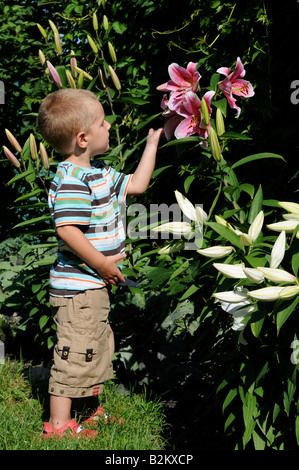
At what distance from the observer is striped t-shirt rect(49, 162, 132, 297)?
2.23 metres

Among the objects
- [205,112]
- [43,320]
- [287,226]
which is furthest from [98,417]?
[205,112]

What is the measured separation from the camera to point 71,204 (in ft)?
7.31

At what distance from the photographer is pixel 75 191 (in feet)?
7.36

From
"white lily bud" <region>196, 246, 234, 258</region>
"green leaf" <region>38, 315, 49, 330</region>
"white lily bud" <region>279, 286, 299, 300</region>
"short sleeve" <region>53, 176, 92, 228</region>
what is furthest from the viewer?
"green leaf" <region>38, 315, 49, 330</region>

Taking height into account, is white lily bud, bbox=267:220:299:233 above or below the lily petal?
above

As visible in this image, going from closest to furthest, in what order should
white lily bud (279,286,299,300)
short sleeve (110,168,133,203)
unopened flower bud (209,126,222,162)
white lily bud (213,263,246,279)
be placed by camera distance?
white lily bud (279,286,299,300)
white lily bud (213,263,246,279)
unopened flower bud (209,126,222,162)
short sleeve (110,168,133,203)

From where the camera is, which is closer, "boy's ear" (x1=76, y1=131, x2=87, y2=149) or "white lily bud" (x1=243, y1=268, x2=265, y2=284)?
"white lily bud" (x1=243, y1=268, x2=265, y2=284)

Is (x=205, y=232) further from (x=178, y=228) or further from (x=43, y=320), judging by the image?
(x=43, y=320)

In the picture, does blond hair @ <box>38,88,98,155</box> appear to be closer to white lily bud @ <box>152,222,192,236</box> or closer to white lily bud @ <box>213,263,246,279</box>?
white lily bud @ <box>152,222,192,236</box>

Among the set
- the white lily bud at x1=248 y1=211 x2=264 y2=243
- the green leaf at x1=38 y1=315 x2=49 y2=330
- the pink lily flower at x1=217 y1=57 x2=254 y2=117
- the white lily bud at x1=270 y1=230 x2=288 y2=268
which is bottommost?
the green leaf at x1=38 y1=315 x2=49 y2=330

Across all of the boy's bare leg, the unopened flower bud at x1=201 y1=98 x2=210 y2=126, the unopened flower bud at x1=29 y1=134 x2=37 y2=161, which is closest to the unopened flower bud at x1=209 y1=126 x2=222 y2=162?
the unopened flower bud at x1=201 y1=98 x2=210 y2=126

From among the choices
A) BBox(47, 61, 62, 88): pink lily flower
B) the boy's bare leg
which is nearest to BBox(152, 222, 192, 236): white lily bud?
the boy's bare leg

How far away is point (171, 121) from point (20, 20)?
10.2ft
